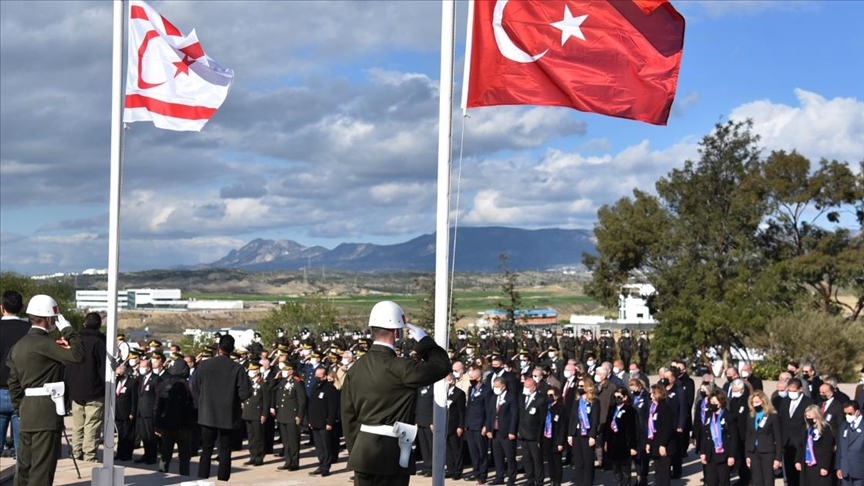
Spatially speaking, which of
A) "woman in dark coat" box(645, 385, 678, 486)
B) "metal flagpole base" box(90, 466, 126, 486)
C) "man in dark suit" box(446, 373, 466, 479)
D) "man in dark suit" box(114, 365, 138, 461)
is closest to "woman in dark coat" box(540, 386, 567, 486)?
"woman in dark coat" box(645, 385, 678, 486)

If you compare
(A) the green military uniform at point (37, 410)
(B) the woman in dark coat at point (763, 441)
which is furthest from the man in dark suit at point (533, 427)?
A: (A) the green military uniform at point (37, 410)

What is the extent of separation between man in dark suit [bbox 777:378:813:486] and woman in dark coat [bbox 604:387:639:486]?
2.12 meters

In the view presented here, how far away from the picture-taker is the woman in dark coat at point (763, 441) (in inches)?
568

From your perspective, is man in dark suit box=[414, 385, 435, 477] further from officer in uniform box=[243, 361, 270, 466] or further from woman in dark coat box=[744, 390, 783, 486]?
woman in dark coat box=[744, 390, 783, 486]

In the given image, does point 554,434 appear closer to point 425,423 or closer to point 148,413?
point 425,423

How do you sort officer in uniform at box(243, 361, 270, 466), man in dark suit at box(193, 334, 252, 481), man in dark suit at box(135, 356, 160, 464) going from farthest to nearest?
officer in uniform at box(243, 361, 270, 466), man in dark suit at box(135, 356, 160, 464), man in dark suit at box(193, 334, 252, 481)

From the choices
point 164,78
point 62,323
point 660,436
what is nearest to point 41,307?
point 62,323

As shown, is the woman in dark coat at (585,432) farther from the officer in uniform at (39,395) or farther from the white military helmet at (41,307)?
the white military helmet at (41,307)

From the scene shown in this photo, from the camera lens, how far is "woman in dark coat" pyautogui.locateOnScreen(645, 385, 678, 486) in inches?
592

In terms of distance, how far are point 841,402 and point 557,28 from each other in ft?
28.6

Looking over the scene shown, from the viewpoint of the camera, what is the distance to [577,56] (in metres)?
9.41

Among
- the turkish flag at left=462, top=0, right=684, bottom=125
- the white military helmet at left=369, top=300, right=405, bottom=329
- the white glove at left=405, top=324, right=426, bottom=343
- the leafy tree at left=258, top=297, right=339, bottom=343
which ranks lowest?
the leafy tree at left=258, top=297, right=339, bottom=343

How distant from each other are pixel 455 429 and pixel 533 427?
1.71 m

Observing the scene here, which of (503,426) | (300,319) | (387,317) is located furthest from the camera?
(300,319)
